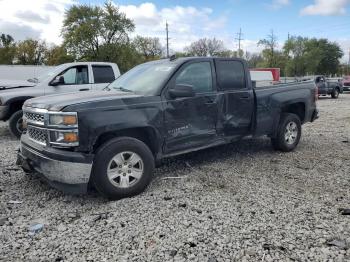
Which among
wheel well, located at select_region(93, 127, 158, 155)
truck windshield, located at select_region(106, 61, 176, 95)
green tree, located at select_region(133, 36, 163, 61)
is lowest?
wheel well, located at select_region(93, 127, 158, 155)

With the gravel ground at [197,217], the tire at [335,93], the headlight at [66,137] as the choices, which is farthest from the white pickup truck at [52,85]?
the tire at [335,93]

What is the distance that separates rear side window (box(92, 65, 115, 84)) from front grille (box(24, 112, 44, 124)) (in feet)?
16.9

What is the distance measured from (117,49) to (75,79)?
36.1 metres

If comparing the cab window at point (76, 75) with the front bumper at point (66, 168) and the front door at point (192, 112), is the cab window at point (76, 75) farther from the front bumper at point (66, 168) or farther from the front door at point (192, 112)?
the front bumper at point (66, 168)

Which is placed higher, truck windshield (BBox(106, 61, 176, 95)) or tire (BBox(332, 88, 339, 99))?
truck windshield (BBox(106, 61, 176, 95))

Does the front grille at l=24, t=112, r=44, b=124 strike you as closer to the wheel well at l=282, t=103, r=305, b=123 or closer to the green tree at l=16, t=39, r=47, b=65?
the wheel well at l=282, t=103, r=305, b=123

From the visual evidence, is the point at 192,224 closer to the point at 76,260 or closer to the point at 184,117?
the point at 76,260

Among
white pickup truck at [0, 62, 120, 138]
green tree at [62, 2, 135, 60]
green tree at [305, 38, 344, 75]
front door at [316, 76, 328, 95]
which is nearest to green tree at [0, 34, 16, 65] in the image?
green tree at [62, 2, 135, 60]

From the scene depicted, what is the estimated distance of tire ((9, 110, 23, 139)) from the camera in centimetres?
845

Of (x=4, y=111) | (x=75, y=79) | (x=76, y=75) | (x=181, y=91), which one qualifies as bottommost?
(x=4, y=111)

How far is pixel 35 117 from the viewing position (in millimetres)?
4527

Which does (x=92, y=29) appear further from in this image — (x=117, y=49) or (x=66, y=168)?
(x=66, y=168)

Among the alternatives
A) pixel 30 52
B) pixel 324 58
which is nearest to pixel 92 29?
pixel 30 52

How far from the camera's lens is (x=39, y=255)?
10.7ft
